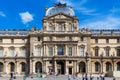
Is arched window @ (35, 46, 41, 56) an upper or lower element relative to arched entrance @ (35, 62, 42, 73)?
upper

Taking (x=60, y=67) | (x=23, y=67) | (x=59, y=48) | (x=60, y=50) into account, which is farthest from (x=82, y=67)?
(x=23, y=67)

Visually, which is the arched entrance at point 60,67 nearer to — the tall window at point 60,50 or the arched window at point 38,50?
the tall window at point 60,50

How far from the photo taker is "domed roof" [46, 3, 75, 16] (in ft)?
375

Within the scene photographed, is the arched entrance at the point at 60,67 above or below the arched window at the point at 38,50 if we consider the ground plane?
below

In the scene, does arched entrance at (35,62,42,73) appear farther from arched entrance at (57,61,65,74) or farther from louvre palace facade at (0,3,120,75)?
arched entrance at (57,61,65,74)

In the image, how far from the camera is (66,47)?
109000 millimetres

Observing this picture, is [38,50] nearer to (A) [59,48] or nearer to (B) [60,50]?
(A) [59,48]

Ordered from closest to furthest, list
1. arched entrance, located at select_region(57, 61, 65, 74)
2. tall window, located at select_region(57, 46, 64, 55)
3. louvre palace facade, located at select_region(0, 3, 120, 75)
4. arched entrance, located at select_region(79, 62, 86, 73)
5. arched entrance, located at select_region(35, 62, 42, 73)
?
louvre palace facade, located at select_region(0, 3, 120, 75) → tall window, located at select_region(57, 46, 64, 55) → arched entrance, located at select_region(57, 61, 65, 74) → arched entrance, located at select_region(79, 62, 86, 73) → arched entrance, located at select_region(35, 62, 42, 73)

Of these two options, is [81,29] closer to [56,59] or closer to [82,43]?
[82,43]

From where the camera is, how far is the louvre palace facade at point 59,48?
10906cm

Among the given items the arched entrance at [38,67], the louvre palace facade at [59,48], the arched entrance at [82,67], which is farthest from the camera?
the arched entrance at [38,67]

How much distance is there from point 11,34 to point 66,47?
17.1 m

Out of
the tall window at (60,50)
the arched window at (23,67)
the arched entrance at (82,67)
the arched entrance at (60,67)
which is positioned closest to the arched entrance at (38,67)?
the arched window at (23,67)

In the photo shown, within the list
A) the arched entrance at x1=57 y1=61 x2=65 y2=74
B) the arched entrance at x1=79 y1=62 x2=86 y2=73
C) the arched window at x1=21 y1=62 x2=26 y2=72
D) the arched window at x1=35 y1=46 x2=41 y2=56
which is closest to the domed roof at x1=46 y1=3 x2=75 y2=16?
the arched window at x1=35 y1=46 x2=41 y2=56
